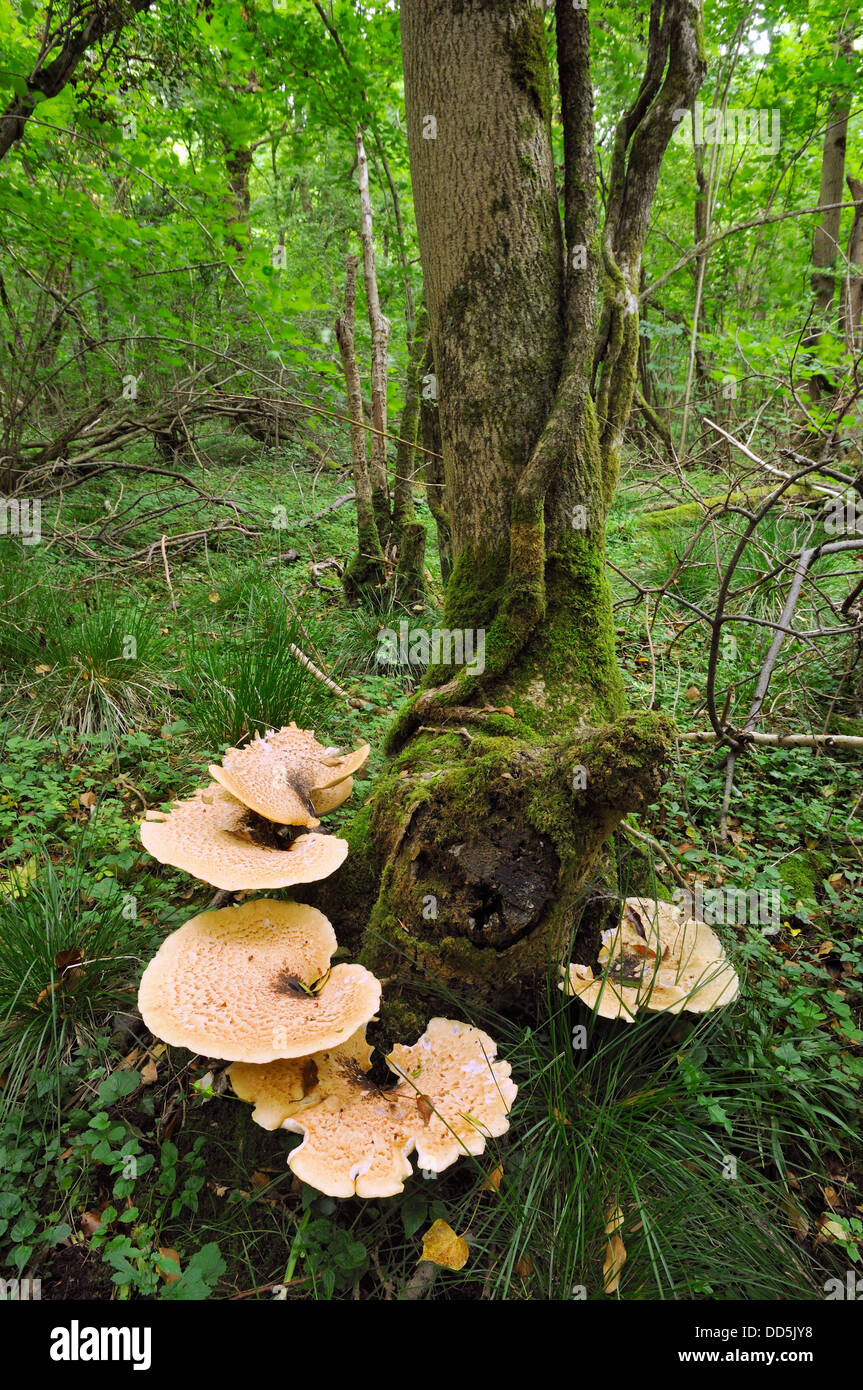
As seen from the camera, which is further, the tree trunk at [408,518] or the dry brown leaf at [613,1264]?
the tree trunk at [408,518]

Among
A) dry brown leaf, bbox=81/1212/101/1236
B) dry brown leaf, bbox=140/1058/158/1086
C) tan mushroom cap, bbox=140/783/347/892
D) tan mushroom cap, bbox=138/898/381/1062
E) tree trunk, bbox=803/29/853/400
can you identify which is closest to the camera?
tan mushroom cap, bbox=138/898/381/1062

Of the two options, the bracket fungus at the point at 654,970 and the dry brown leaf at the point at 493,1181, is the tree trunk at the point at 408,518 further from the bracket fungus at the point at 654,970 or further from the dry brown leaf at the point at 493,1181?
the dry brown leaf at the point at 493,1181

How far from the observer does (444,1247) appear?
67.7 inches

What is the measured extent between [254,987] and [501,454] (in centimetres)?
212

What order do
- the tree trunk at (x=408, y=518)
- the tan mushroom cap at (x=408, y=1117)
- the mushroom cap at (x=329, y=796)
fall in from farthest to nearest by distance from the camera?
the tree trunk at (x=408, y=518)
the mushroom cap at (x=329, y=796)
the tan mushroom cap at (x=408, y=1117)

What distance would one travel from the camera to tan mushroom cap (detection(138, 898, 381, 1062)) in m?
1.74

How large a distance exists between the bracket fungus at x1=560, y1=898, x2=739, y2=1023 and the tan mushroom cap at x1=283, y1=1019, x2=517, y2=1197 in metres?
0.39

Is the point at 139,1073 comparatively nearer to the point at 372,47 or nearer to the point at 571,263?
the point at 571,263

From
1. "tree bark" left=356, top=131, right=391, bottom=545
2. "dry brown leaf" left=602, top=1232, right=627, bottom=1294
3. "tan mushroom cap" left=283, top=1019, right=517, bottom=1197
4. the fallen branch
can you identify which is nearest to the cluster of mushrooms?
"tan mushroom cap" left=283, top=1019, right=517, bottom=1197

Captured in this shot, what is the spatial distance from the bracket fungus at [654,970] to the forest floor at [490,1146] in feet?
0.36

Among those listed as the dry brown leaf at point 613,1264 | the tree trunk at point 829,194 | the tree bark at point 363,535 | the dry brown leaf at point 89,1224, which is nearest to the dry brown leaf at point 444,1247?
the dry brown leaf at point 613,1264

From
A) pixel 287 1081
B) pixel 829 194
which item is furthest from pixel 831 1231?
pixel 829 194

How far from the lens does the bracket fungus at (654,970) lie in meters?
2.12

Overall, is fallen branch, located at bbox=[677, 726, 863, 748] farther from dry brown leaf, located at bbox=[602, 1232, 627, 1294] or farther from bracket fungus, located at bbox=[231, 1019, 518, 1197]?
dry brown leaf, located at bbox=[602, 1232, 627, 1294]
